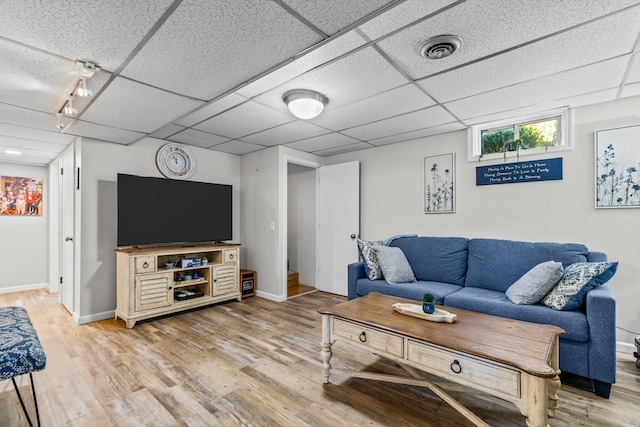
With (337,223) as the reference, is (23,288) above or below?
below

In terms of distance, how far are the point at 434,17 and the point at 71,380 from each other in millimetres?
3418

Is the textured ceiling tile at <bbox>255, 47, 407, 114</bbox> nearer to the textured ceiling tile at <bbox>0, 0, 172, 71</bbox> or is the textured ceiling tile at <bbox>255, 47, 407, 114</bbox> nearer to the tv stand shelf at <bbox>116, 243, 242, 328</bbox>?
the textured ceiling tile at <bbox>0, 0, 172, 71</bbox>

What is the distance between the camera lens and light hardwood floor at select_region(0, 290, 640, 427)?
1.81 metres

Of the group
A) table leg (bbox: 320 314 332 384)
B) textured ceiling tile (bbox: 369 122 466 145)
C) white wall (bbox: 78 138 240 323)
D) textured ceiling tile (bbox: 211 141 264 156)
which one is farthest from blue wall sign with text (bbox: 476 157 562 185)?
white wall (bbox: 78 138 240 323)

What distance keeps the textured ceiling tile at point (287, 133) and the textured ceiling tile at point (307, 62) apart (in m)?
0.93

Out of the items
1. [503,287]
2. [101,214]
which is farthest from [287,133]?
[503,287]

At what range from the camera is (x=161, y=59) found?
188 cm

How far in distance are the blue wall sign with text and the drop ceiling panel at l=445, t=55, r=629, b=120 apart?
67cm

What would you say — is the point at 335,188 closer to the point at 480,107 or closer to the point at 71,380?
the point at 480,107

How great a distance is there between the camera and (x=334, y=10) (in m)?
1.44

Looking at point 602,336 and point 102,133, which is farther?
point 102,133

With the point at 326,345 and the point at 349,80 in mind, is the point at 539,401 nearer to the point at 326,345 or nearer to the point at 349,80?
the point at 326,345

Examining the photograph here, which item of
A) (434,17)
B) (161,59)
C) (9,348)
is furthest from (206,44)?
(9,348)

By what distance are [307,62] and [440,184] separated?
2508 millimetres
